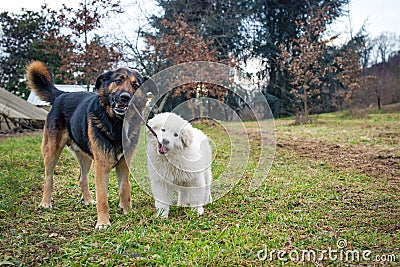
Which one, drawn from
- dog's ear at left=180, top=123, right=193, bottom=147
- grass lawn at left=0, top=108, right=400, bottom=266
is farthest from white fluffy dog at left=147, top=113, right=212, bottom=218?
grass lawn at left=0, top=108, right=400, bottom=266

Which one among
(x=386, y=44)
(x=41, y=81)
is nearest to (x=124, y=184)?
(x=41, y=81)

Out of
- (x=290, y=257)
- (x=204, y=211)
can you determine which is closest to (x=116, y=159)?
(x=204, y=211)

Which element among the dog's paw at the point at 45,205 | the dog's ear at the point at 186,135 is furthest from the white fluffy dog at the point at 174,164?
the dog's paw at the point at 45,205

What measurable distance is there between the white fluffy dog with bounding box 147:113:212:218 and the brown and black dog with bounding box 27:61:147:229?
14.3 inches

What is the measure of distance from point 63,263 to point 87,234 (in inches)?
29.7

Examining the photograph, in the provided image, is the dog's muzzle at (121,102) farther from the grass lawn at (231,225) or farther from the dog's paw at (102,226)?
the dog's paw at (102,226)

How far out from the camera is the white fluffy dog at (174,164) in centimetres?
413

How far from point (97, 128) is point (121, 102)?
479 mm

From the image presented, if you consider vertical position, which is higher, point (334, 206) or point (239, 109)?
point (239, 109)

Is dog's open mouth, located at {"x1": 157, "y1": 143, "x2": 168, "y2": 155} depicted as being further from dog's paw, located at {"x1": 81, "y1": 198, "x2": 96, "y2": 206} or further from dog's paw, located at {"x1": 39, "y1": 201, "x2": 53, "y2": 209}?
dog's paw, located at {"x1": 39, "y1": 201, "x2": 53, "y2": 209}

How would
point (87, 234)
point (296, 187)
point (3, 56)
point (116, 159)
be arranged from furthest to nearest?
point (3, 56) < point (296, 187) < point (116, 159) < point (87, 234)

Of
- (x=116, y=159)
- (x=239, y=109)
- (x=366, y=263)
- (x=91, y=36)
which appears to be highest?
(x=91, y=36)

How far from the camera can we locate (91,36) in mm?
15383

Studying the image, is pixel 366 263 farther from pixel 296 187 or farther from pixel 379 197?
pixel 296 187
